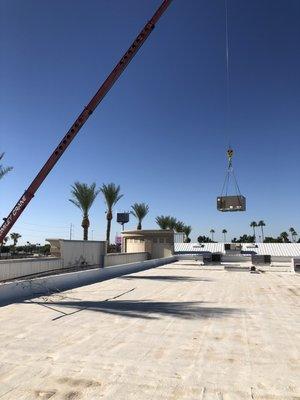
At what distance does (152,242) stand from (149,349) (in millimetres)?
41750

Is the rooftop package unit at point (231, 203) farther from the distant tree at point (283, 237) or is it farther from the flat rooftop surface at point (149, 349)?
the distant tree at point (283, 237)

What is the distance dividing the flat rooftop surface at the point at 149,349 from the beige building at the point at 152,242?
112ft

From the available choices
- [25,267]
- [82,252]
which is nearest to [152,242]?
[82,252]

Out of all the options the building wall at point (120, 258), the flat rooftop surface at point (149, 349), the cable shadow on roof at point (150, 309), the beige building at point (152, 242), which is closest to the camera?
the flat rooftop surface at point (149, 349)

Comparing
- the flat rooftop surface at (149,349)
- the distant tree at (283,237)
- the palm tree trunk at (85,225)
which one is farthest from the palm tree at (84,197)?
the distant tree at (283,237)

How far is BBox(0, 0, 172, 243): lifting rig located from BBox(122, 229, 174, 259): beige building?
27433 millimetres

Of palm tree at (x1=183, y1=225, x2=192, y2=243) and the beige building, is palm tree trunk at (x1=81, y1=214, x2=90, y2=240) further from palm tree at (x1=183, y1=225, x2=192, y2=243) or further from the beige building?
palm tree at (x1=183, y1=225, x2=192, y2=243)

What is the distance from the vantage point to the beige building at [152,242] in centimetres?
4994

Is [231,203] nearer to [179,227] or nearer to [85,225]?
[85,225]

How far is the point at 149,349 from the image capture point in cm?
849

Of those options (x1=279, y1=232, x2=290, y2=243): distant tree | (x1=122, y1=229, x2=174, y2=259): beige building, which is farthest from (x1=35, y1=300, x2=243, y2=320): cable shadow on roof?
(x1=279, y1=232, x2=290, y2=243): distant tree

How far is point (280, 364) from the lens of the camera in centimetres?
745

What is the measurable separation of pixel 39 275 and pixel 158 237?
2945 centimetres

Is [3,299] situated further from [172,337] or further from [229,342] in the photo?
[229,342]
